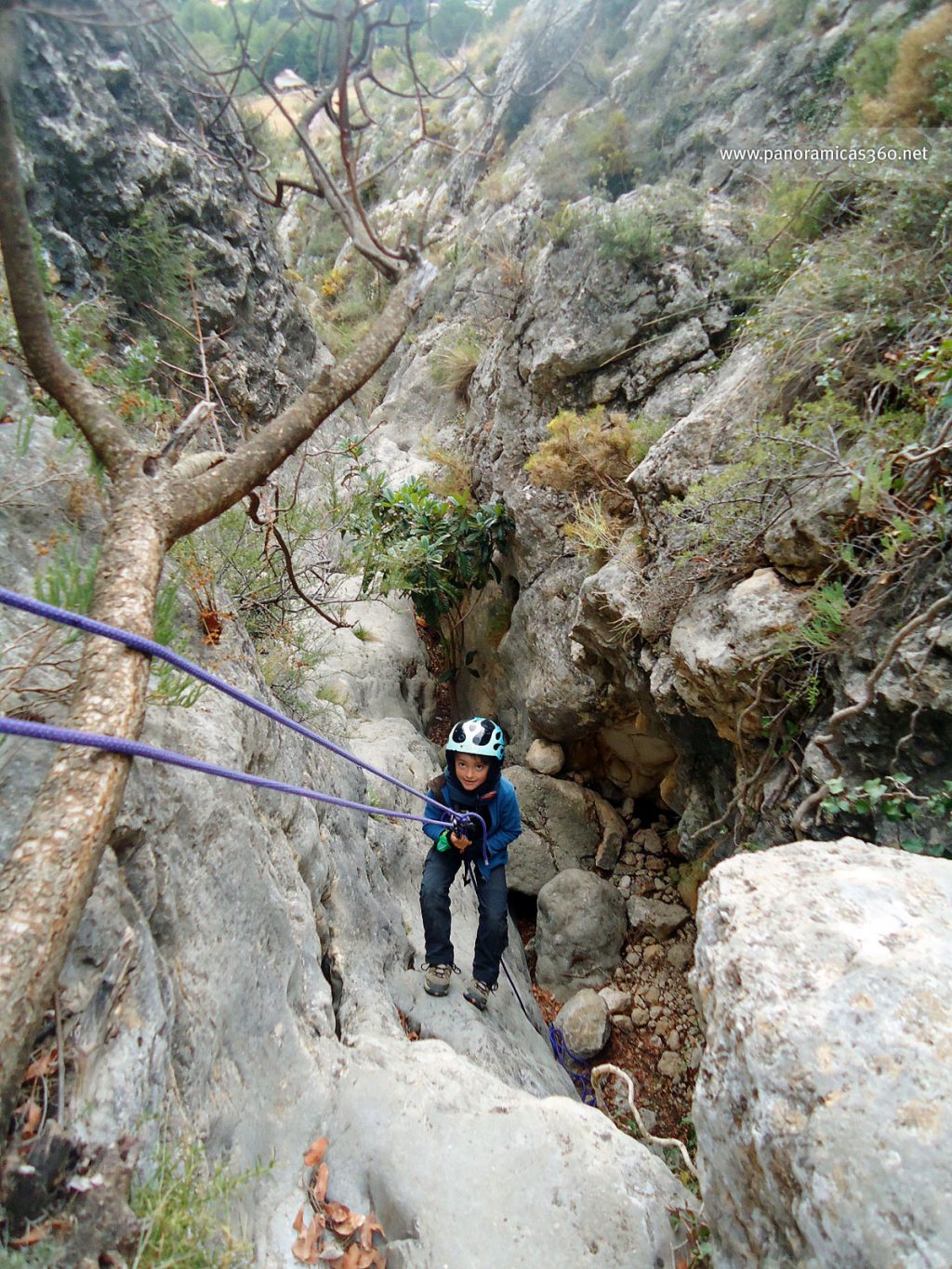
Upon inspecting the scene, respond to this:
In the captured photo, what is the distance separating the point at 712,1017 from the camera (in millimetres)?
1693

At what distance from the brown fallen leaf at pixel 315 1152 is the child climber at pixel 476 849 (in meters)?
1.44

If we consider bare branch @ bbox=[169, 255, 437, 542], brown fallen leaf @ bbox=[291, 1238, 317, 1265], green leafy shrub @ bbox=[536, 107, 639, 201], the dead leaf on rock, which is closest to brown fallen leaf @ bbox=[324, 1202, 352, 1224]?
the dead leaf on rock

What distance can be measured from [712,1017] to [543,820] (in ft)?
15.2

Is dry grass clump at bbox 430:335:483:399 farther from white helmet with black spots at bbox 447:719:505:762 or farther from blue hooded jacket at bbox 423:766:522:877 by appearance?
blue hooded jacket at bbox 423:766:522:877

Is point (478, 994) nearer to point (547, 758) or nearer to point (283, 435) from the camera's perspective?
point (283, 435)

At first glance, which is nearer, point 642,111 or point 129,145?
point 129,145

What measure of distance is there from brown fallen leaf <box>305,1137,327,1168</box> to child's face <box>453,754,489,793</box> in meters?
1.89

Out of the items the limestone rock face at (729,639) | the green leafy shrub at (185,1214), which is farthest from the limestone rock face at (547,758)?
the green leafy shrub at (185,1214)

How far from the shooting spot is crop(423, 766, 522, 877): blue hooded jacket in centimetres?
371

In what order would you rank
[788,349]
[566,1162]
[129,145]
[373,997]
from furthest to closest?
[129,145], [788,349], [373,997], [566,1162]

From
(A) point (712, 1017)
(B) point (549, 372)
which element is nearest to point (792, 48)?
(B) point (549, 372)

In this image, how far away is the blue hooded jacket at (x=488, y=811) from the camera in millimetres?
3712

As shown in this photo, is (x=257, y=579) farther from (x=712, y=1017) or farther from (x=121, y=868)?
(x=712, y=1017)

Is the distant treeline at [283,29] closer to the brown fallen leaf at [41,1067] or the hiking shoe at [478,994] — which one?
the brown fallen leaf at [41,1067]
